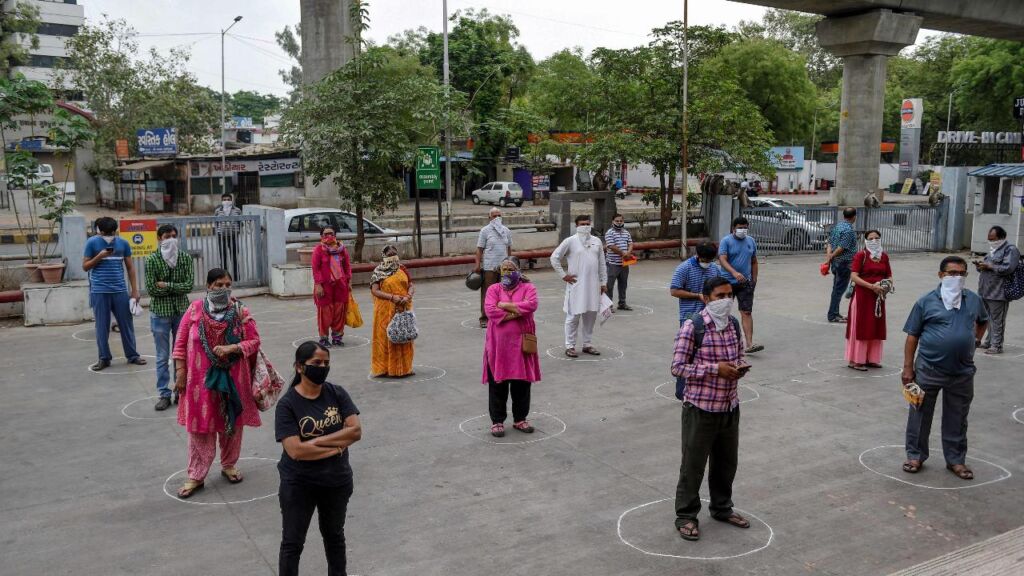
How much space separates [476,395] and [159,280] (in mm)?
3392

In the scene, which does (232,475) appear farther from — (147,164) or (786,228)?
(147,164)

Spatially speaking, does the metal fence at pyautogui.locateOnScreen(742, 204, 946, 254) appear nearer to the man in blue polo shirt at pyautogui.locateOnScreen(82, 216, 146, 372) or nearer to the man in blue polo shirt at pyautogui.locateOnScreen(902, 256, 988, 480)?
the man in blue polo shirt at pyautogui.locateOnScreen(902, 256, 988, 480)

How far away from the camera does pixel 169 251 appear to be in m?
8.45

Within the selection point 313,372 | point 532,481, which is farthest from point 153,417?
point 313,372

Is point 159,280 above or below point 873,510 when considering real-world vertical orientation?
above

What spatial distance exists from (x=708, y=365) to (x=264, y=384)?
3.20m

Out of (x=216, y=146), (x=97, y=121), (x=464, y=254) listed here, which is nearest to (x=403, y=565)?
(x=464, y=254)

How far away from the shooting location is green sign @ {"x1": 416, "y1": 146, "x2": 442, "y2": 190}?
58.6 feet

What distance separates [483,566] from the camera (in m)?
5.40

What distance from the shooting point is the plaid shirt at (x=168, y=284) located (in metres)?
8.29

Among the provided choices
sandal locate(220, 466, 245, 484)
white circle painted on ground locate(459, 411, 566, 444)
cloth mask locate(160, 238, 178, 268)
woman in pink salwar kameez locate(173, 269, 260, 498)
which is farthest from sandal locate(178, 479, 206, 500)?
cloth mask locate(160, 238, 178, 268)

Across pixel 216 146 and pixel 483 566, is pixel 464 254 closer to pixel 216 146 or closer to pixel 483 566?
pixel 483 566

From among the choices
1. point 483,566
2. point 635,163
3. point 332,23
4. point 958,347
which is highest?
point 332,23

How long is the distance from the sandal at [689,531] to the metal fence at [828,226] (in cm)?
1789
